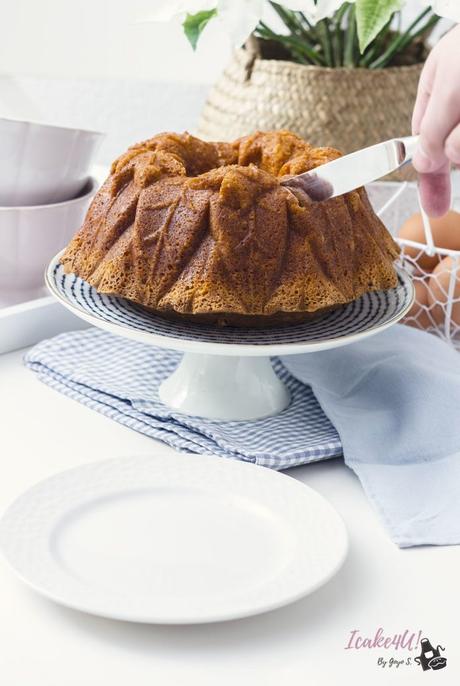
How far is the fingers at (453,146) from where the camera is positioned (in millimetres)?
838

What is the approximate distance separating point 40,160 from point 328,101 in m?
0.43

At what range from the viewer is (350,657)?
2.19 ft

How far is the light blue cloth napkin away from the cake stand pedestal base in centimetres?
6

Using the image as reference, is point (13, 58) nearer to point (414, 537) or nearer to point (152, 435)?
point (152, 435)

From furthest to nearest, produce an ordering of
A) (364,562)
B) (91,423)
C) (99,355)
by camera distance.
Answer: (99,355), (91,423), (364,562)

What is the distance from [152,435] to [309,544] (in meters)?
0.27

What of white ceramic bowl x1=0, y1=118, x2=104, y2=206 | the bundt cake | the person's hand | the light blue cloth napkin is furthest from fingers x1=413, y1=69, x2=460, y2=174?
white ceramic bowl x1=0, y1=118, x2=104, y2=206

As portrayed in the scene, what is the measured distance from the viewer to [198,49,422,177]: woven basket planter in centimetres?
141

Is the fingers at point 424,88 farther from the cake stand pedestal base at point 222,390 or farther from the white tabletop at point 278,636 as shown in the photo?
the white tabletop at point 278,636

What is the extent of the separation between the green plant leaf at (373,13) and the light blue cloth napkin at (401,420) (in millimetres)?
327

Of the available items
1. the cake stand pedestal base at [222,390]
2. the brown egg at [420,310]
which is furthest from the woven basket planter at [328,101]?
the cake stand pedestal base at [222,390]

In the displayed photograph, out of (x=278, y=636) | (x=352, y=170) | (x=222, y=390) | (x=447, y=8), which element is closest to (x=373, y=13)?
(x=447, y=8)

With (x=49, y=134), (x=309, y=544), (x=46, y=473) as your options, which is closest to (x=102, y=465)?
(x=46, y=473)

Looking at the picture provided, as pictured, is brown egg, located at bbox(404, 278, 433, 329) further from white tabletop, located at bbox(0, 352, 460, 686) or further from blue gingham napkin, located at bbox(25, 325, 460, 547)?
white tabletop, located at bbox(0, 352, 460, 686)
